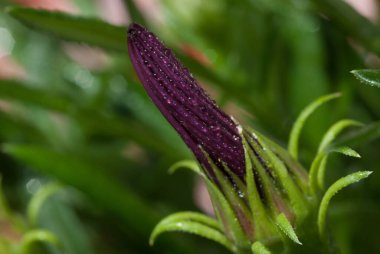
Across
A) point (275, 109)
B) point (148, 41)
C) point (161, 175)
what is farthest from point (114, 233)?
point (148, 41)

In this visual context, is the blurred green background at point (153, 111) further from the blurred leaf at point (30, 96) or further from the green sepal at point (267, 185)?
the green sepal at point (267, 185)

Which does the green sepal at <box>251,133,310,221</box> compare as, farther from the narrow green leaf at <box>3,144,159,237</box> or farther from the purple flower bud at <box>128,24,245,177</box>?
the narrow green leaf at <box>3,144,159,237</box>

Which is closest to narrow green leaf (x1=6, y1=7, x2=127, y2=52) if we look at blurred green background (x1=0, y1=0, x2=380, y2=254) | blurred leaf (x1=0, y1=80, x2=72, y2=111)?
blurred green background (x1=0, y1=0, x2=380, y2=254)

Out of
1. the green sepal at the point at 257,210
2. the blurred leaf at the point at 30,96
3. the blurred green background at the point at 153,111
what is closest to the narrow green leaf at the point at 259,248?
the green sepal at the point at 257,210

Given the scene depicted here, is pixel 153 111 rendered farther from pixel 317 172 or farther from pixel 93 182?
pixel 317 172

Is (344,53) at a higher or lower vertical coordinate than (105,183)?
higher

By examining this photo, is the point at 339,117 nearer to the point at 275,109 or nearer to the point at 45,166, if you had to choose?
the point at 275,109

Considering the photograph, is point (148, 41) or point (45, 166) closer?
point (148, 41)

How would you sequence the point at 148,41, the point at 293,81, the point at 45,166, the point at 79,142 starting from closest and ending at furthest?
the point at 148,41 → the point at 45,166 → the point at 293,81 → the point at 79,142

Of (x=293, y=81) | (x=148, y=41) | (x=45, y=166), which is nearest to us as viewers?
(x=148, y=41)
